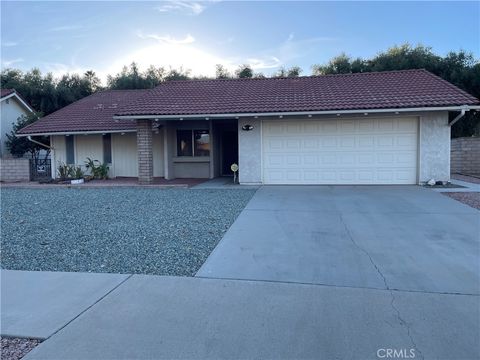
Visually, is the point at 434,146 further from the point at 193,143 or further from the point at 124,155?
the point at 124,155

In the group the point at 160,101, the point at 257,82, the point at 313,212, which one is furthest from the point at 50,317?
the point at 257,82

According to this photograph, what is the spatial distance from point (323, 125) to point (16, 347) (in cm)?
1258

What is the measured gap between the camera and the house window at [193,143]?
57.3 ft

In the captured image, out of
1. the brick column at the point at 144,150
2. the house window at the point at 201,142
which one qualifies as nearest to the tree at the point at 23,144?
the brick column at the point at 144,150

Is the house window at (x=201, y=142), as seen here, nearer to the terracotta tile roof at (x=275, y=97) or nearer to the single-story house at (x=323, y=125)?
the single-story house at (x=323, y=125)

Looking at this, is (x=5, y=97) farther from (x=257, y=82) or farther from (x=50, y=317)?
(x=50, y=317)

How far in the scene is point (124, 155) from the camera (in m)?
18.0

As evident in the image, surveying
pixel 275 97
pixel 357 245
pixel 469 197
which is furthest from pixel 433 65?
pixel 357 245

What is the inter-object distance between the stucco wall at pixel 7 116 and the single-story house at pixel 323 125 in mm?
7318

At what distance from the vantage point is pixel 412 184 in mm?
13625

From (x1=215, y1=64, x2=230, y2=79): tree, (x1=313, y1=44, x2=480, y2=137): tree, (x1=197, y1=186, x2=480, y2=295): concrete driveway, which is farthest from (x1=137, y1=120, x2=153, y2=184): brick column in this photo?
(x1=215, y1=64, x2=230, y2=79): tree

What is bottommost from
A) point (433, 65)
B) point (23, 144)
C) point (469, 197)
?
point (469, 197)

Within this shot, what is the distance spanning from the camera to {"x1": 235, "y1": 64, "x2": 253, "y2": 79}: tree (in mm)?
34666

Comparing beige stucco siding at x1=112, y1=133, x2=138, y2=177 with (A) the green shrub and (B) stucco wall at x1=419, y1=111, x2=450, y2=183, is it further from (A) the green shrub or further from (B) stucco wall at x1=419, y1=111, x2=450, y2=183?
(B) stucco wall at x1=419, y1=111, x2=450, y2=183
